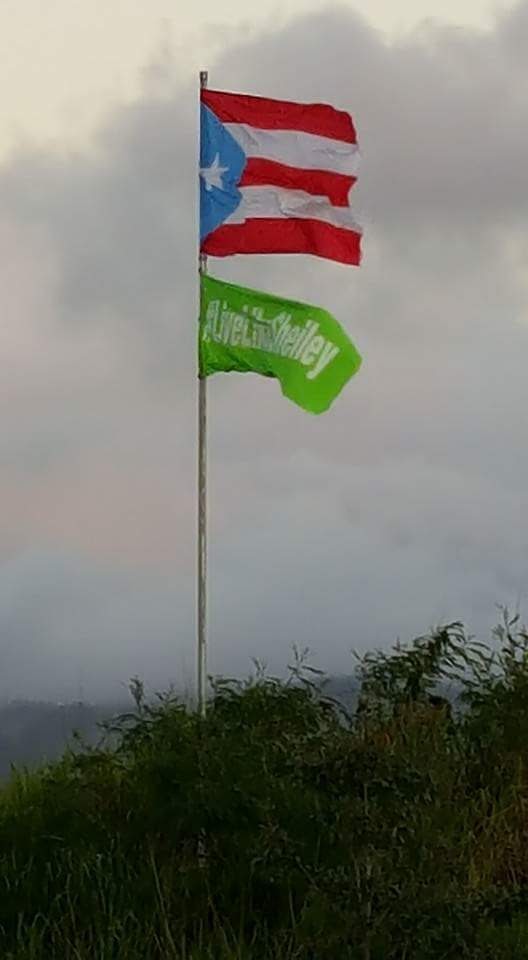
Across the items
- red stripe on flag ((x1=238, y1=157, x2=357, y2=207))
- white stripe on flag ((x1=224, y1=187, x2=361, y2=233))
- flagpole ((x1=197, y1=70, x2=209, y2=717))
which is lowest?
flagpole ((x1=197, y1=70, x2=209, y2=717))

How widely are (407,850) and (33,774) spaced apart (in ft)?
13.2

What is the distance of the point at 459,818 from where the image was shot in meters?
12.0

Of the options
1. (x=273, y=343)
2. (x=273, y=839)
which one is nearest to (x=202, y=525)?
(x=273, y=343)

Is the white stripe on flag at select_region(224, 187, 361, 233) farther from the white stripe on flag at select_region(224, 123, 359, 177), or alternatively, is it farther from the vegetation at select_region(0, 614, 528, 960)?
the vegetation at select_region(0, 614, 528, 960)

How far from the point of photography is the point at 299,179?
48.0 ft

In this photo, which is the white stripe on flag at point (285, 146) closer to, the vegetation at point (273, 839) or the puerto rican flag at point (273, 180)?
the puerto rican flag at point (273, 180)

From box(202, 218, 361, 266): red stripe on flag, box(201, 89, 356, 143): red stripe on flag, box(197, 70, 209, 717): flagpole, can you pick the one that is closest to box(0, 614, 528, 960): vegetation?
box(197, 70, 209, 717): flagpole

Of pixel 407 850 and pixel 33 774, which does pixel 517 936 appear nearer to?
pixel 407 850

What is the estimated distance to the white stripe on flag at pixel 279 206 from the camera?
14500 mm

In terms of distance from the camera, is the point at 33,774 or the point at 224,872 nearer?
the point at 224,872

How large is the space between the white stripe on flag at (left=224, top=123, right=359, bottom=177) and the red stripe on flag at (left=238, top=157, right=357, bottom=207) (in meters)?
0.04

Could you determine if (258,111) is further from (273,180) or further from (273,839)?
(273,839)

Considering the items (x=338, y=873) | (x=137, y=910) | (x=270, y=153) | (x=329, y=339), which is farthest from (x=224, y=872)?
(x=270, y=153)

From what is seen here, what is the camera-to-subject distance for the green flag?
1418 cm
